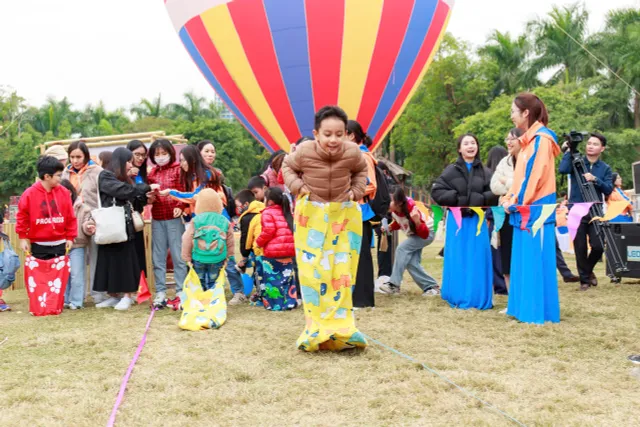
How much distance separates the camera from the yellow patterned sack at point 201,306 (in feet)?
17.6

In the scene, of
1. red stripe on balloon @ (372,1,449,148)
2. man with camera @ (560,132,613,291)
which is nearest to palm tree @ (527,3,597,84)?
red stripe on balloon @ (372,1,449,148)

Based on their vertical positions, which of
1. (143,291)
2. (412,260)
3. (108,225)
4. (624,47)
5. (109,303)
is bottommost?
(109,303)

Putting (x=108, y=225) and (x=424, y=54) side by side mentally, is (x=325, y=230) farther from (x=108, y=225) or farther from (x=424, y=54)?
(x=424, y=54)

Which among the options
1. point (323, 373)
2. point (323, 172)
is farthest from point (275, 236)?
point (323, 373)

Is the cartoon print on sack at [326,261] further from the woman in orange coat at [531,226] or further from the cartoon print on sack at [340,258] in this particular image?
the woman in orange coat at [531,226]

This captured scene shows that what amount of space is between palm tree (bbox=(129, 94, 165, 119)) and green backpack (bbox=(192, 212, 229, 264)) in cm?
5004

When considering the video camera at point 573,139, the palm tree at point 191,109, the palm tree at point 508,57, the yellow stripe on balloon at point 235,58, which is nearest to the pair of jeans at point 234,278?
the video camera at point 573,139

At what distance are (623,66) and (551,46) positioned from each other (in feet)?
17.4

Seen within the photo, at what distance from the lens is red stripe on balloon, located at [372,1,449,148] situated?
446 inches

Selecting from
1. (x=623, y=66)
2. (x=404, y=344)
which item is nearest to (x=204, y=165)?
(x=404, y=344)

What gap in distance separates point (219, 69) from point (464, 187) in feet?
20.4

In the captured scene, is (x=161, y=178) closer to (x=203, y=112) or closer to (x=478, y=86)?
(x=478, y=86)

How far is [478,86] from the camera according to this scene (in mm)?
34250

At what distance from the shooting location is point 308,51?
35.7 ft
